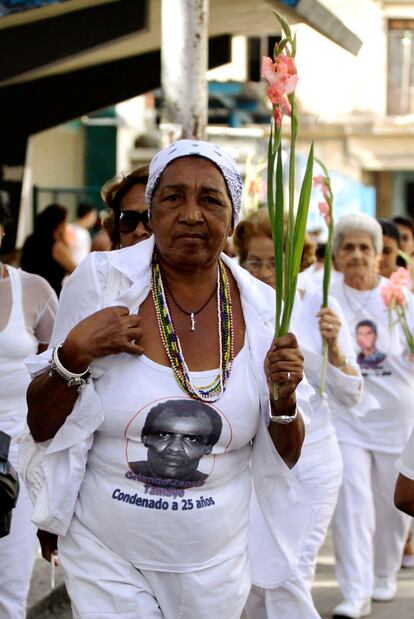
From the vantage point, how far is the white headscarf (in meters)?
4.27

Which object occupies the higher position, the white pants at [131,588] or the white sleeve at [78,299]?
the white sleeve at [78,299]

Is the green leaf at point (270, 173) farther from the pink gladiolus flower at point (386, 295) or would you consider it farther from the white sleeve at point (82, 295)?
the pink gladiolus flower at point (386, 295)

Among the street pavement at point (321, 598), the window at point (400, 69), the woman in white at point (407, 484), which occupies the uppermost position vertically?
the window at point (400, 69)

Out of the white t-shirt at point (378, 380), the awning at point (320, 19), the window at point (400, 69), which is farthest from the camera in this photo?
the window at point (400, 69)

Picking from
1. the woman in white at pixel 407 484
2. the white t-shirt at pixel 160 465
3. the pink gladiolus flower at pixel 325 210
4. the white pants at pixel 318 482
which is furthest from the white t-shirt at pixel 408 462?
the pink gladiolus flower at pixel 325 210

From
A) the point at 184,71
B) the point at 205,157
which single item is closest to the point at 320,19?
the point at 184,71

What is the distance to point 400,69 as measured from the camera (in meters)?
37.2

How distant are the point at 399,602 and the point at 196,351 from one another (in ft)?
15.1

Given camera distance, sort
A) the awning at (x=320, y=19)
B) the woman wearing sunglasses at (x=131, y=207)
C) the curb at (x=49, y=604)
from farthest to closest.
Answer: the awning at (x=320, y=19)
the curb at (x=49, y=604)
the woman wearing sunglasses at (x=131, y=207)

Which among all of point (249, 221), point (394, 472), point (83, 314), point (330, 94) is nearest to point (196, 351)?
point (83, 314)

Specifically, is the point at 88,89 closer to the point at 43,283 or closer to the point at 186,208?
A: the point at 43,283

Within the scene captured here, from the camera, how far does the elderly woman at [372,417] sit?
8250mm

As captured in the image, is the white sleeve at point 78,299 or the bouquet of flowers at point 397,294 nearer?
the white sleeve at point 78,299

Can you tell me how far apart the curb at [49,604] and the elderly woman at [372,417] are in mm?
1583
